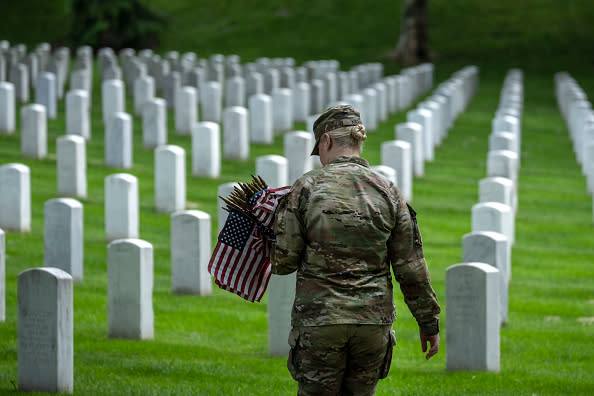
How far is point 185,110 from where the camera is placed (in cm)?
1970

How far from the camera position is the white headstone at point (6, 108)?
18.3 metres

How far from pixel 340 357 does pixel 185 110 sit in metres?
15.0

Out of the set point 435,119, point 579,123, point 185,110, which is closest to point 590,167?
point 579,123

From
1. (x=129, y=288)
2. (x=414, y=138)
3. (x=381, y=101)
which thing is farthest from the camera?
(x=381, y=101)

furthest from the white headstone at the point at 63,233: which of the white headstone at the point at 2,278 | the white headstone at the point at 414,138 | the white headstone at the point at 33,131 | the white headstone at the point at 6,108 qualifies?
the white headstone at the point at 6,108

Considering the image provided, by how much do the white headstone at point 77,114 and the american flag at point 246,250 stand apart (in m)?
13.2

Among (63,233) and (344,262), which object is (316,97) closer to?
(63,233)

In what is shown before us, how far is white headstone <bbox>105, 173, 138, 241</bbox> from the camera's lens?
37.9ft

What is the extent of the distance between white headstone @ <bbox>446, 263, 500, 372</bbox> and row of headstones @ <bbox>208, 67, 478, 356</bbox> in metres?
1.14

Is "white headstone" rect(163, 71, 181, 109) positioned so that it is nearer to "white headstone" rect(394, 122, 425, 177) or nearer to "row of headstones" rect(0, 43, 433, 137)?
"row of headstones" rect(0, 43, 433, 137)

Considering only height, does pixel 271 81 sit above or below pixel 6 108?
above

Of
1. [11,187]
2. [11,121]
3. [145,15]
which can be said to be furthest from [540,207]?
[145,15]

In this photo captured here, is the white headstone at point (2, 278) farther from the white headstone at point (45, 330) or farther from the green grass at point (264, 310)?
the white headstone at point (45, 330)

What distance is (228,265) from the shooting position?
18.3 ft
